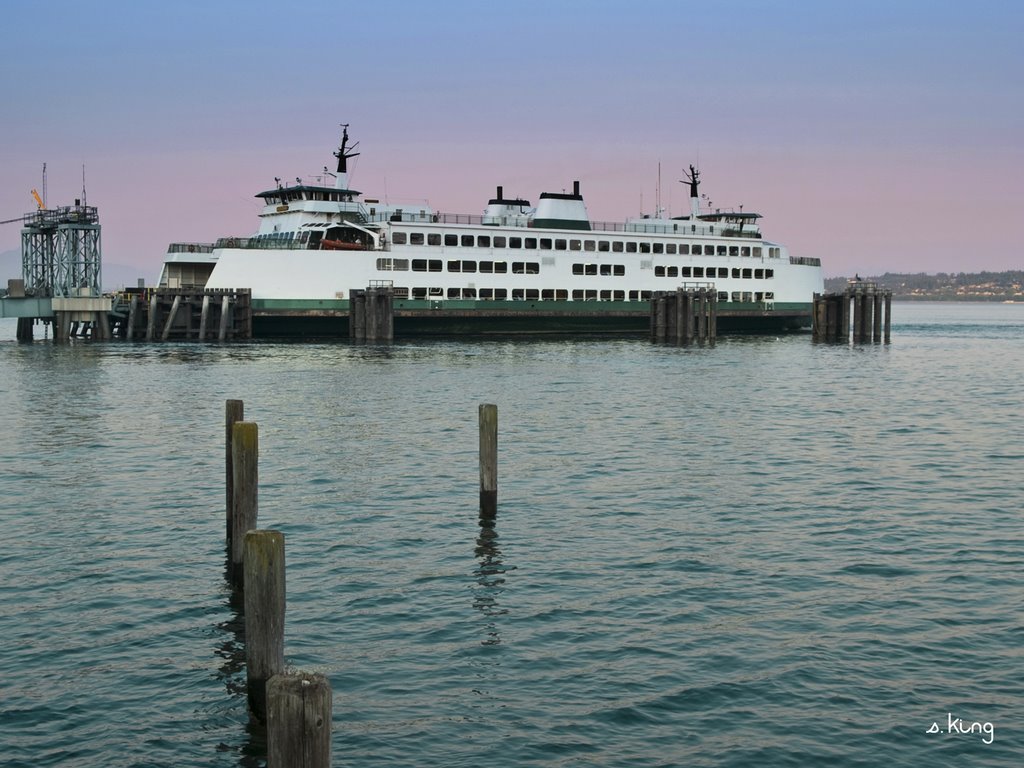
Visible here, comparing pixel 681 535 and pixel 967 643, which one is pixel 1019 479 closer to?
pixel 681 535

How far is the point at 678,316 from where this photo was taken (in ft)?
249

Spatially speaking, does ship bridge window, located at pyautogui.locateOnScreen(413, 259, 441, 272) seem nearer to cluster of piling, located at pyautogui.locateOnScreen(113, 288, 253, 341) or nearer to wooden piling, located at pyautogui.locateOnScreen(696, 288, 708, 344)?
cluster of piling, located at pyautogui.locateOnScreen(113, 288, 253, 341)

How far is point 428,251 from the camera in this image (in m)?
75.0

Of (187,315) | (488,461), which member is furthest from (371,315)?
(488,461)

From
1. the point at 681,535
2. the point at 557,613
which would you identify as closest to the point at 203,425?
the point at 681,535

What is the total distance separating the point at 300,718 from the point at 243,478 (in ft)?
26.1

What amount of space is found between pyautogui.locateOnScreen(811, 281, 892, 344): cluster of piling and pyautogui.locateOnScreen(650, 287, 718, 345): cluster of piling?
10.3 meters

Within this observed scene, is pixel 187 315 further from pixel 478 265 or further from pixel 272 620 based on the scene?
pixel 272 620

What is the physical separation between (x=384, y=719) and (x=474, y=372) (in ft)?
133

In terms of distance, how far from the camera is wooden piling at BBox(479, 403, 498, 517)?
65.0 feet

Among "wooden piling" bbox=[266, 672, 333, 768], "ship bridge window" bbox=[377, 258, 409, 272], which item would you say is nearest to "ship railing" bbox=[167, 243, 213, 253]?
"ship bridge window" bbox=[377, 258, 409, 272]

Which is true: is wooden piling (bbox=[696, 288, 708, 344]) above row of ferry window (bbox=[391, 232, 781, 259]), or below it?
below

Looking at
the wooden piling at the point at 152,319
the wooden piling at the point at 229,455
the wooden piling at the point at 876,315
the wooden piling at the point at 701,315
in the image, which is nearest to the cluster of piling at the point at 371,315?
the wooden piling at the point at 152,319

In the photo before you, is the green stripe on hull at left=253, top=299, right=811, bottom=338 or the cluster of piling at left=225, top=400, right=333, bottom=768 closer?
the cluster of piling at left=225, top=400, right=333, bottom=768
